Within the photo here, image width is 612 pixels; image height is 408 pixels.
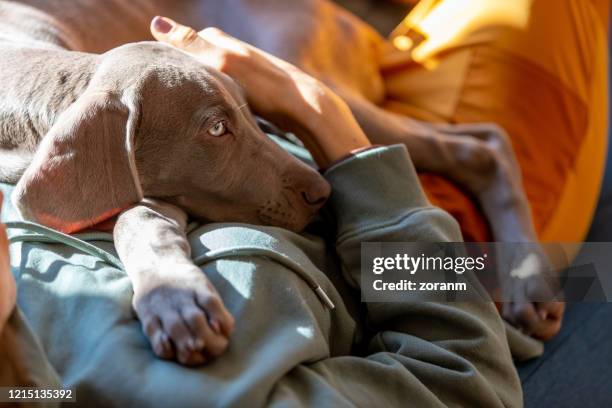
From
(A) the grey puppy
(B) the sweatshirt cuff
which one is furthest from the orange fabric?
(A) the grey puppy

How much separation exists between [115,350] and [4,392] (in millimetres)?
140

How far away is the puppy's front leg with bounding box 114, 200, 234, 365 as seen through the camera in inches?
42.1

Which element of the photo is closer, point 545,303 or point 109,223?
point 109,223

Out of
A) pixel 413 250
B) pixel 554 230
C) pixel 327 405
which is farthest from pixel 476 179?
pixel 327 405

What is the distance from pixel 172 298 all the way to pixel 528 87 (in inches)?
57.1

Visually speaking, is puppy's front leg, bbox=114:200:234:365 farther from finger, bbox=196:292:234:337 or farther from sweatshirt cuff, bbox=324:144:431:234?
sweatshirt cuff, bbox=324:144:431:234

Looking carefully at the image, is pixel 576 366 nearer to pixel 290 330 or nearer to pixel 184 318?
pixel 290 330

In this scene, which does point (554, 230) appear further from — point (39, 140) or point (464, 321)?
point (39, 140)

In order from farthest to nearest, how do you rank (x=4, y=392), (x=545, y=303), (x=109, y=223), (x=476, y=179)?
(x=476, y=179) → (x=545, y=303) → (x=109, y=223) → (x=4, y=392)

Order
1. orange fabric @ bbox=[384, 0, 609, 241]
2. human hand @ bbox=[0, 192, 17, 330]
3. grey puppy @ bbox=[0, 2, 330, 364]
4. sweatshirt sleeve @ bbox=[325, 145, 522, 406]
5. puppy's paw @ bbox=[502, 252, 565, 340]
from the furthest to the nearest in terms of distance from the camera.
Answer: orange fabric @ bbox=[384, 0, 609, 241], puppy's paw @ bbox=[502, 252, 565, 340], grey puppy @ bbox=[0, 2, 330, 364], sweatshirt sleeve @ bbox=[325, 145, 522, 406], human hand @ bbox=[0, 192, 17, 330]

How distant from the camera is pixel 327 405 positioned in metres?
1.08

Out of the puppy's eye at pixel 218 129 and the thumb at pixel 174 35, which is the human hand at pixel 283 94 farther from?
the puppy's eye at pixel 218 129

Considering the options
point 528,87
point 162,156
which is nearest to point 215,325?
point 162,156

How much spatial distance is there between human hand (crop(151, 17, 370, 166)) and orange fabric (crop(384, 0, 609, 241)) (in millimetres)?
604
